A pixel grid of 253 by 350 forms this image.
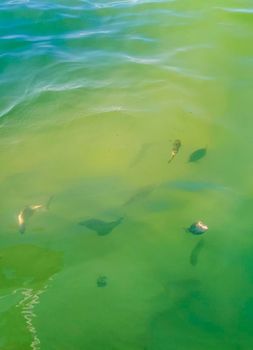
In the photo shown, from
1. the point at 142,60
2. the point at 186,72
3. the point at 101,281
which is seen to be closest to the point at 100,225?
the point at 101,281

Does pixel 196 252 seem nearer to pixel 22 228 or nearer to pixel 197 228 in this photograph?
pixel 197 228

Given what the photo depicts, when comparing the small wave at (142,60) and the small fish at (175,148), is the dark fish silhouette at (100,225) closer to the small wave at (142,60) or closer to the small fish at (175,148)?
the small fish at (175,148)

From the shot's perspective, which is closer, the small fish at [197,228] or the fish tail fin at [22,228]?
the small fish at [197,228]

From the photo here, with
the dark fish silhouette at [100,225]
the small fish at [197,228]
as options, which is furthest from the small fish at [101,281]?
the small fish at [197,228]

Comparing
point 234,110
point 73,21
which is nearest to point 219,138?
point 234,110

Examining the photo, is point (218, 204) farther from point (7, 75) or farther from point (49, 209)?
point (7, 75)

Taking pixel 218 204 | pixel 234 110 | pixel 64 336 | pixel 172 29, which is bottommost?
pixel 64 336
